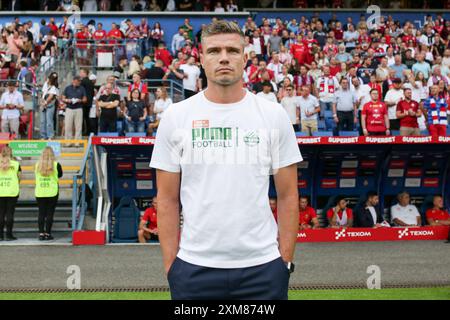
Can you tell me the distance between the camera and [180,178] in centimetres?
420

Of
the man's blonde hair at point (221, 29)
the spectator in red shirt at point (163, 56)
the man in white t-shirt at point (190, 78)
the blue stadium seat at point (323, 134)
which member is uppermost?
the spectator in red shirt at point (163, 56)

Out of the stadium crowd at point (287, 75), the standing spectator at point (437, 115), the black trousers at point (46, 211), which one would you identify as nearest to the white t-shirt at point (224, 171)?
the stadium crowd at point (287, 75)

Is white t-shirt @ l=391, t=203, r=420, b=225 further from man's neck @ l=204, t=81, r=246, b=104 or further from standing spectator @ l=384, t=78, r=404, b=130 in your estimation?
man's neck @ l=204, t=81, r=246, b=104

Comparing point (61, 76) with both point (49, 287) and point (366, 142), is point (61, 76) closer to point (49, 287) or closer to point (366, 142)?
point (366, 142)

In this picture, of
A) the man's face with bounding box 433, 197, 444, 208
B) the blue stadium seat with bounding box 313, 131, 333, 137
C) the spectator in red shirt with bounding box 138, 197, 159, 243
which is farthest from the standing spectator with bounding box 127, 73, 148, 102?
the man's face with bounding box 433, 197, 444, 208

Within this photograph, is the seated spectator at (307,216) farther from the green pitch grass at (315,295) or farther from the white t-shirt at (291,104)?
the green pitch grass at (315,295)

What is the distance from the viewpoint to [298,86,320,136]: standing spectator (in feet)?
60.8

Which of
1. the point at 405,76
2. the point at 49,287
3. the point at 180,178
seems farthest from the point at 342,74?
the point at 180,178

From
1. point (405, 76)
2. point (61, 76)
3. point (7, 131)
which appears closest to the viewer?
point (7, 131)

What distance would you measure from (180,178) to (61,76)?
2039 cm

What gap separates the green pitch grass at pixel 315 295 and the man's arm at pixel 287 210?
612cm

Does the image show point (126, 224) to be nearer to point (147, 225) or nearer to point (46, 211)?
point (147, 225)

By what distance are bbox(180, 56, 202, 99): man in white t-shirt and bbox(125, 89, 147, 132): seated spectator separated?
100 inches

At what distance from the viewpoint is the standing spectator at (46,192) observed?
1622 centimetres
